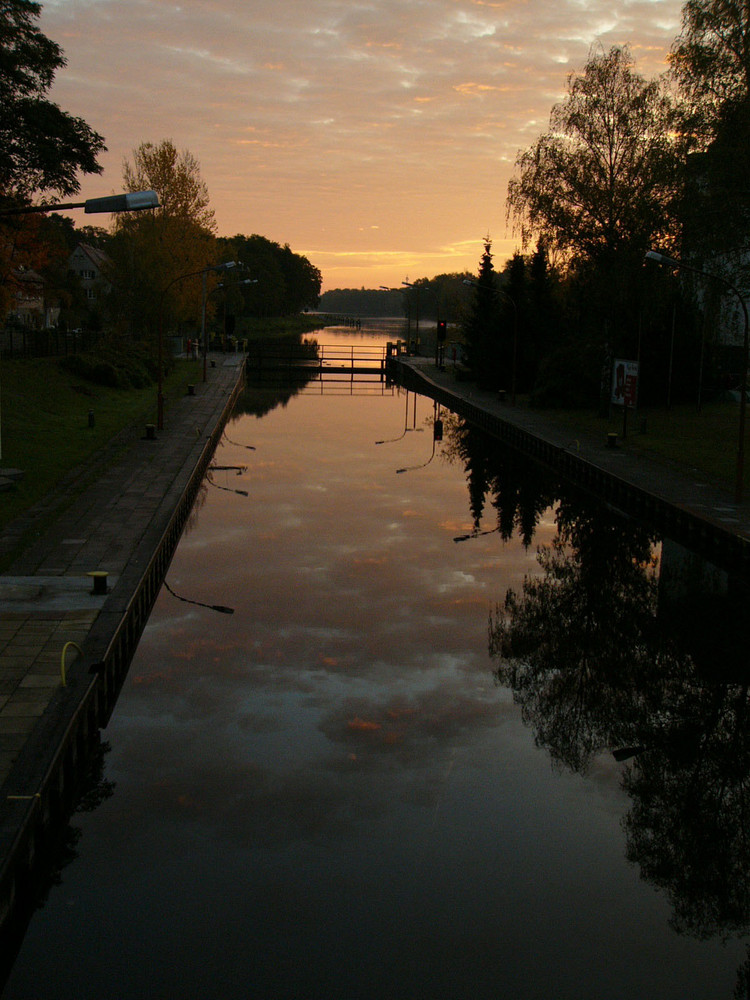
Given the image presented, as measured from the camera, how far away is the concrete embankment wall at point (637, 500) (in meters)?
21.3

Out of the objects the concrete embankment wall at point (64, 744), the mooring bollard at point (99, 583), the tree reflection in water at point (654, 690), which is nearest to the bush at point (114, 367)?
the tree reflection in water at point (654, 690)

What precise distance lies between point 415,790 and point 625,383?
2852cm

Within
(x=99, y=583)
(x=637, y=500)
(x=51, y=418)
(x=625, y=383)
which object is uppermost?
(x=625, y=383)

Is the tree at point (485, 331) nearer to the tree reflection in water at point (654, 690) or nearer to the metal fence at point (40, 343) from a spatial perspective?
the metal fence at point (40, 343)

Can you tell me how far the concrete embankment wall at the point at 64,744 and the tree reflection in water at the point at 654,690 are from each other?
593cm

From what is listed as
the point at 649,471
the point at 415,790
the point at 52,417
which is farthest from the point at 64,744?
the point at 52,417

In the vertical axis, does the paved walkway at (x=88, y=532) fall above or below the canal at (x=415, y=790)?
above

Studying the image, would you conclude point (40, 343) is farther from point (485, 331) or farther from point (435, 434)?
point (485, 331)

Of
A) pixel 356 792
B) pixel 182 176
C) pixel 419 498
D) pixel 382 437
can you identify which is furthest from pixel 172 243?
pixel 356 792

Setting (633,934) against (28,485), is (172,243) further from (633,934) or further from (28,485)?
(633,934)

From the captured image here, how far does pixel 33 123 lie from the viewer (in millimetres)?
25516

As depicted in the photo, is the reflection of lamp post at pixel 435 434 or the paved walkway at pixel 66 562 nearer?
the paved walkway at pixel 66 562

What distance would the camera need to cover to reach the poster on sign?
36.7m

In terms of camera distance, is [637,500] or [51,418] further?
[51,418]
